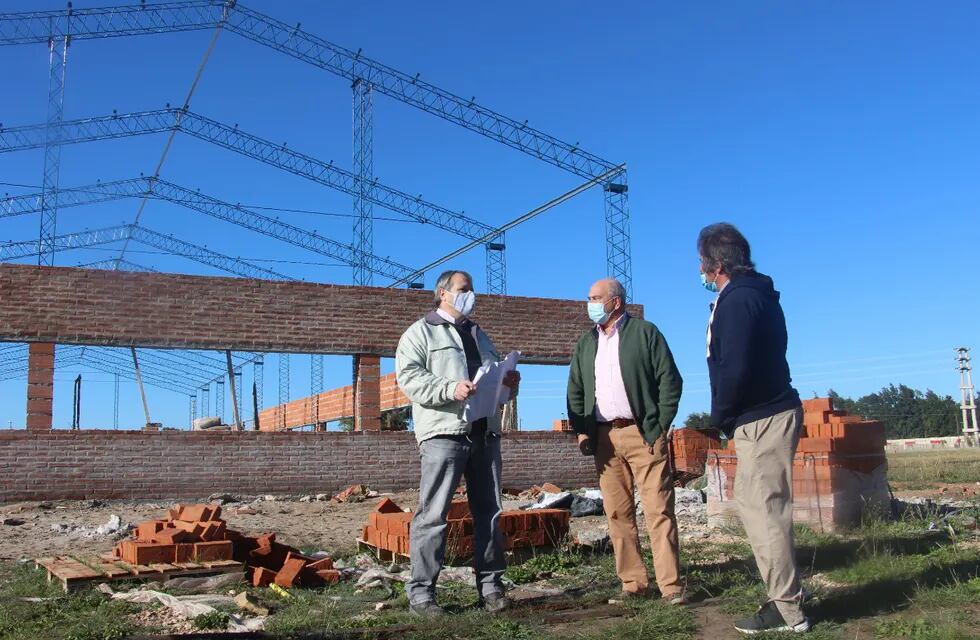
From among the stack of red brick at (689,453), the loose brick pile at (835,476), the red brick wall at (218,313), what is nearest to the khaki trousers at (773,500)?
the loose brick pile at (835,476)

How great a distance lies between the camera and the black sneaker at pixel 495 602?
15.5 ft

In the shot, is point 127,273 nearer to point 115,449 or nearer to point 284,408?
point 115,449

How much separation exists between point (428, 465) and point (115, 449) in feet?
31.5

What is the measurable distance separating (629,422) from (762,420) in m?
1.01

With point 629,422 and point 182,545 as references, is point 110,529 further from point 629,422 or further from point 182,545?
point 629,422

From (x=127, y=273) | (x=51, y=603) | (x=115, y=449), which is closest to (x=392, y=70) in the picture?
(x=127, y=273)

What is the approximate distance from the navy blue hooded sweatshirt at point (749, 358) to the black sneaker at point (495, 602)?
149cm

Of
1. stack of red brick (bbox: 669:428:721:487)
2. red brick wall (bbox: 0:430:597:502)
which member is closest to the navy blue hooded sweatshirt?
stack of red brick (bbox: 669:428:721:487)

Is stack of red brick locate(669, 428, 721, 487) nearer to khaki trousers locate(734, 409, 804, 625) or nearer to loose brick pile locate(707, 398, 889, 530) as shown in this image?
loose brick pile locate(707, 398, 889, 530)

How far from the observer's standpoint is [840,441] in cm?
776

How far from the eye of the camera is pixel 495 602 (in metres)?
4.77

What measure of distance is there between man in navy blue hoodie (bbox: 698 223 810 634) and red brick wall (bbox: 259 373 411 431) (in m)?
13.9

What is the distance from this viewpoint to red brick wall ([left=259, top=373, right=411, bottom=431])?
70.4 ft

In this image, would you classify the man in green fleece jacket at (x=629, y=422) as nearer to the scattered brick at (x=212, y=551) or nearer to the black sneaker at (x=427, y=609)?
the black sneaker at (x=427, y=609)
